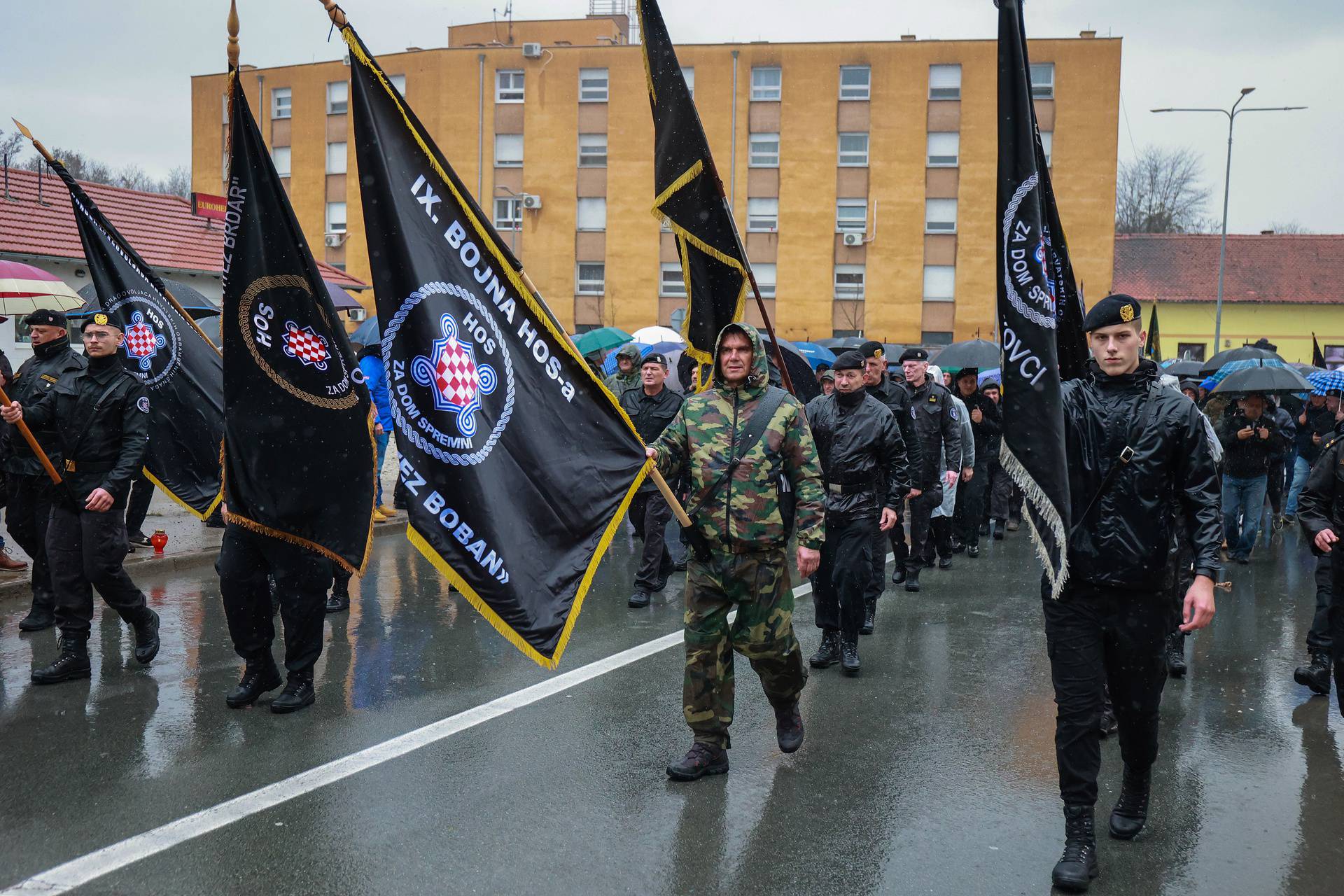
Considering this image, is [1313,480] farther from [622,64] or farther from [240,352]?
[622,64]

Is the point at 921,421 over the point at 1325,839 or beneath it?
over

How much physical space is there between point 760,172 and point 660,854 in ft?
134

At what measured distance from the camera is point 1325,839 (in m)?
4.64

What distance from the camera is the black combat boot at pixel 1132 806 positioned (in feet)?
15.0

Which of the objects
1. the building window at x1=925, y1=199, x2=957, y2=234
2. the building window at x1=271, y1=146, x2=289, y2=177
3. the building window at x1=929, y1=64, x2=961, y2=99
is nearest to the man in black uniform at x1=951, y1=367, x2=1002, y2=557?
the building window at x1=925, y1=199, x2=957, y2=234

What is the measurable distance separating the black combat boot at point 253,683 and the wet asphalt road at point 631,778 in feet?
0.25

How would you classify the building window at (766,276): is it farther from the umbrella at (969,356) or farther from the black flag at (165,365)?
the black flag at (165,365)

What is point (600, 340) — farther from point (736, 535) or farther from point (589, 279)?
point (589, 279)

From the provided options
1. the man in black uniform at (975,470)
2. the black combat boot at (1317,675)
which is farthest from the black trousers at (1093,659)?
the man in black uniform at (975,470)

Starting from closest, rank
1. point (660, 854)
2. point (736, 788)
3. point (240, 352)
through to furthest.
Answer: point (660, 854) < point (736, 788) < point (240, 352)

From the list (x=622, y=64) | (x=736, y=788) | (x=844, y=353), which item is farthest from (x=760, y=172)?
(x=736, y=788)

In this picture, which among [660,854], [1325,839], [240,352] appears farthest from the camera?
[240,352]

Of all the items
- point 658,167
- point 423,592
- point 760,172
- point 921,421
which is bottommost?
point 423,592

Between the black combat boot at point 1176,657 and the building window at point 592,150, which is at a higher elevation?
the building window at point 592,150
